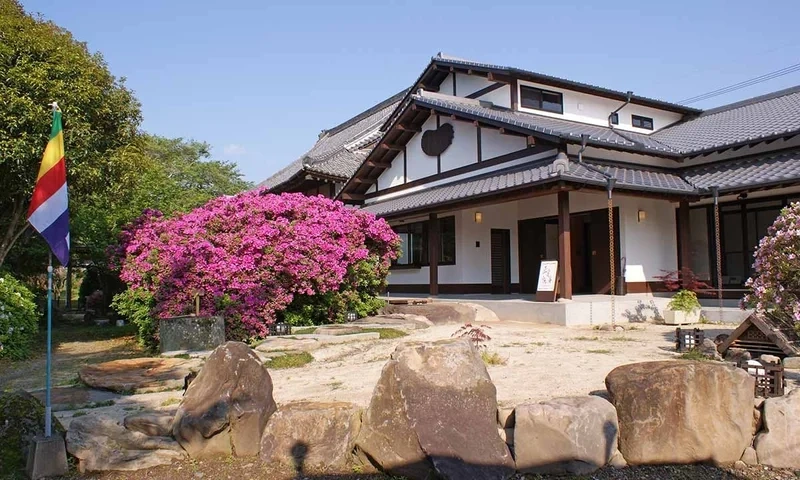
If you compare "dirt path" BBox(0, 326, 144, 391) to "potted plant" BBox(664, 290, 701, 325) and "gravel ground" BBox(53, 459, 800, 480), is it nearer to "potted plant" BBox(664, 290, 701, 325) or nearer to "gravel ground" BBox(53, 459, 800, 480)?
"gravel ground" BBox(53, 459, 800, 480)

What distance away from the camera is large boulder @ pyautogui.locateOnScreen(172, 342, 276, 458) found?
434 centimetres

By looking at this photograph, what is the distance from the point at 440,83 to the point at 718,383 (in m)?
16.6

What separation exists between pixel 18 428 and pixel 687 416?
5.16 metres

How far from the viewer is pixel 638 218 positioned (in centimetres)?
1354

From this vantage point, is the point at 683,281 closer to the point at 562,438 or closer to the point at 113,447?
the point at 562,438

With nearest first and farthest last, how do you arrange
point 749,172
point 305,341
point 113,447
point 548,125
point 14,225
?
point 113,447, point 305,341, point 14,225, point 749,172, point 548,125

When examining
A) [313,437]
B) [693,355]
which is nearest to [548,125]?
[693,355]

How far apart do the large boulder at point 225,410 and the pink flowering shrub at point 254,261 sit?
16.5ft

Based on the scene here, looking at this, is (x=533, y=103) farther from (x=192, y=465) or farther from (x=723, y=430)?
(x=192, y=465)

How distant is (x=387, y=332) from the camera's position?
9.81 meters

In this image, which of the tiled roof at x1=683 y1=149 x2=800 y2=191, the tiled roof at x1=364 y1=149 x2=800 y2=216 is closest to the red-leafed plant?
the tiled roof at x1=364 y1=149 x2=800 y2=216

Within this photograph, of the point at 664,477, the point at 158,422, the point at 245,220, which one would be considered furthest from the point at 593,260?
the point at 158,422


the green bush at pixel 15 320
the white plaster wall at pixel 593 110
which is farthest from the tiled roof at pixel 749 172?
the green bush at pixel 15 320

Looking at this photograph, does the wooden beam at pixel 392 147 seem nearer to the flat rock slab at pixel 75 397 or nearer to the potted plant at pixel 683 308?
the potted plant at pixel 683 308
